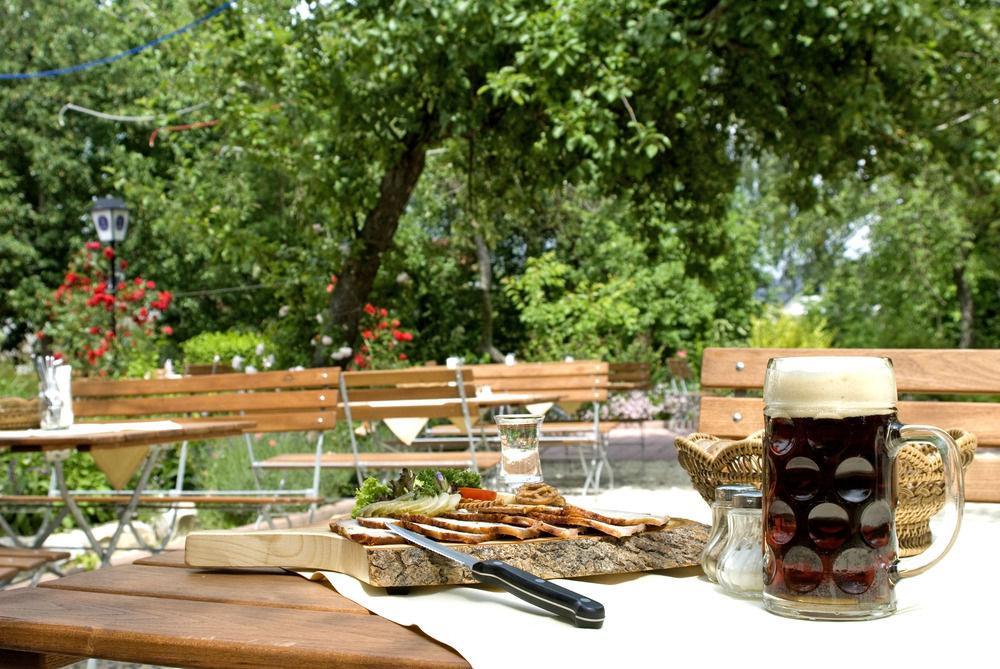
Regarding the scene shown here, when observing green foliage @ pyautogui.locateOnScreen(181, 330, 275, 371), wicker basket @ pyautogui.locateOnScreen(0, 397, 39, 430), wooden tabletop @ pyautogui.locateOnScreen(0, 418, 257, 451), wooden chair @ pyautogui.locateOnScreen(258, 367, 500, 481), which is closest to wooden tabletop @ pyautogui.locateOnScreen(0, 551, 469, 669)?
wooden tabletop @ pyautogui.locateOnScreen(0, 418, 257, 451)

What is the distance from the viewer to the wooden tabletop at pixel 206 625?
86 cm

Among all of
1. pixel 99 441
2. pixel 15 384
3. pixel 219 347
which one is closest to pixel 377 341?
pixel 15 384

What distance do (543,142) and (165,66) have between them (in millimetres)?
15898

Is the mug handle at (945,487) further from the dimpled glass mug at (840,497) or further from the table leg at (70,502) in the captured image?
the table leg at (70,502)

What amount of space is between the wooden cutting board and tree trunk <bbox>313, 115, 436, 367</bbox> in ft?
25.1

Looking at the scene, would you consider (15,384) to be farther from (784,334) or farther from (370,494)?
(784,334)

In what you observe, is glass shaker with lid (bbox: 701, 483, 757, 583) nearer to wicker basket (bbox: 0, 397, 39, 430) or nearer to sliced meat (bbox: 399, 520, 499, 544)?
sliced meat (bbox: 399, 520, 499, 544)

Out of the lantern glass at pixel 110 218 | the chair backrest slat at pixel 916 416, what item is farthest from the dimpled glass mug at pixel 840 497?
the lantern glass at pixel 110 218

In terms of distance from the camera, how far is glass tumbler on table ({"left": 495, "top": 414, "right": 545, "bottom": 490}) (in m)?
1.38

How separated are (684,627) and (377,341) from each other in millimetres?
9170

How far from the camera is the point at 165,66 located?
22.0 m

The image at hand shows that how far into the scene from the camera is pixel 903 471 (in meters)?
1.23

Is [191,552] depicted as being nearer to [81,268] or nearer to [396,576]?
[396,576]

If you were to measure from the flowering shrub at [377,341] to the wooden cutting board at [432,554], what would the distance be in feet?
28.3
